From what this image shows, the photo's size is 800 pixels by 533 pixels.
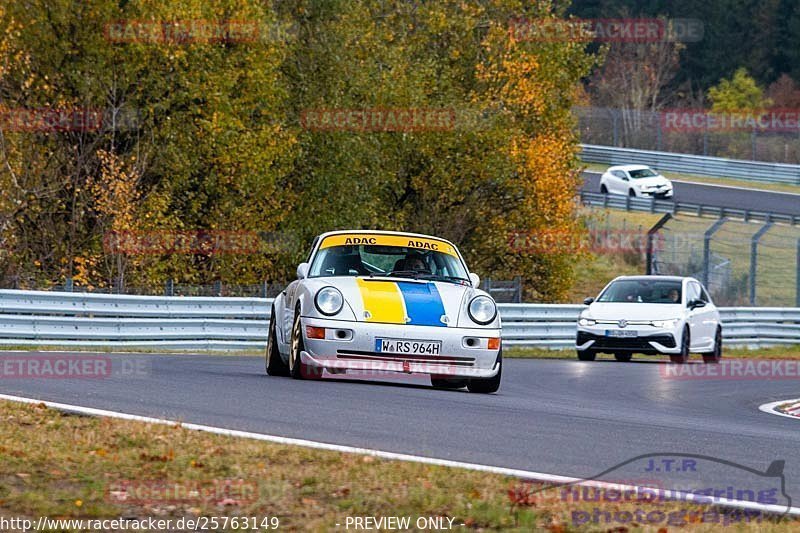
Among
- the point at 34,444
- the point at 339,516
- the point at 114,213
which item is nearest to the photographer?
the point at 339,516

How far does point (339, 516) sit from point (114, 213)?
22924 mm

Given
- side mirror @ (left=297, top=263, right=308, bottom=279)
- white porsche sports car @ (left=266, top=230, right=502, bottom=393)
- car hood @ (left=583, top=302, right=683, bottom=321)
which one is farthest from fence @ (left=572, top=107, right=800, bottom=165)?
white porsche sports car @ (left=266, top=230, right=502, bottom=393)

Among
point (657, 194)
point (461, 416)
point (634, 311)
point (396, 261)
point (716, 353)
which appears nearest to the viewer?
point (461, 416)

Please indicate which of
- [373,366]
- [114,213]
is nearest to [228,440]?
[373,366]

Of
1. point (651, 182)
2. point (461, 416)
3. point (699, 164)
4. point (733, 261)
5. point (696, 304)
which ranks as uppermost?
point (461, 416)

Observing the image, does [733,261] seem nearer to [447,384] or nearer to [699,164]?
[699,164]

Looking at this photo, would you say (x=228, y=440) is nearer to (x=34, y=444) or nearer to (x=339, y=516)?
(x=34, y=444)

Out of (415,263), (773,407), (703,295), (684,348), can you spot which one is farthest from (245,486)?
(703,295)

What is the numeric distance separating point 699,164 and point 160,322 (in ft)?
161

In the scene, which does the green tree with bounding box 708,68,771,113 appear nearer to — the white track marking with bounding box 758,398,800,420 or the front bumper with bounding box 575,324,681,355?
the front bumper with bounding box 575,324,681,355

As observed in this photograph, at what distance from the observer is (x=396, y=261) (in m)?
13.3

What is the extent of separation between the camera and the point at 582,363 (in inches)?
843

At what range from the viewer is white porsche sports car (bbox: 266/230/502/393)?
12.0 m

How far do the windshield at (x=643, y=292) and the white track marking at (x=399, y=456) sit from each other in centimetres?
1414
